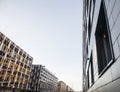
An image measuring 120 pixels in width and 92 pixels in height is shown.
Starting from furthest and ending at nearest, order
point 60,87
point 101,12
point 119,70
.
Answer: point 60,87 < point 101,12 < point 119,70

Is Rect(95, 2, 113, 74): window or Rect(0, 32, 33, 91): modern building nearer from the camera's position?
Rect(95, 2, 113, 74): window

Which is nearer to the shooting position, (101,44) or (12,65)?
(101,44)

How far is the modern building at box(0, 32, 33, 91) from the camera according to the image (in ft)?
115

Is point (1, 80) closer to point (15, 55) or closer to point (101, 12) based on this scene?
point (15, 55)

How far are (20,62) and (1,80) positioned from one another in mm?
10662

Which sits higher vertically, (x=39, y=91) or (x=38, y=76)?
(x=38, y=76)

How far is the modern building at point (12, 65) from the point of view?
35188 millimetres

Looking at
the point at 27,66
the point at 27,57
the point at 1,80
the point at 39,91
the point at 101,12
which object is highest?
the point at 27,57

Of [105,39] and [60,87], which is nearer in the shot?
[105,39]

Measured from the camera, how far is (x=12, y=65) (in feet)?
130

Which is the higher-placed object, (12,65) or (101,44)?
(12,65)

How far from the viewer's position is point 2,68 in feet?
115

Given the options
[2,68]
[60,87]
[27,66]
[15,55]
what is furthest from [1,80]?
[60,87]

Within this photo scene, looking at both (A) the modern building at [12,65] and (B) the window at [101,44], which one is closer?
(B) the window at [101,44]
